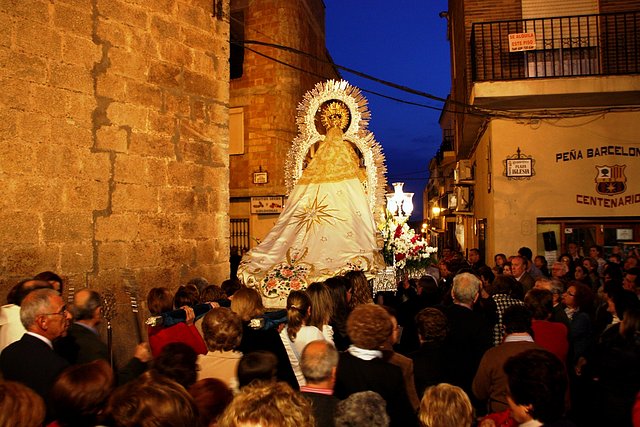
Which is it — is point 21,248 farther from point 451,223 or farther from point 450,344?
point 451,223

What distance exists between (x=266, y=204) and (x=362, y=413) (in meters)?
13.0

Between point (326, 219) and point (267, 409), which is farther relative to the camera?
point (326, 219)

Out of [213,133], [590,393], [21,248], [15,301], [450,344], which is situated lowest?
[590,393]

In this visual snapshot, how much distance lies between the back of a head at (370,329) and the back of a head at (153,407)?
116 centimetres

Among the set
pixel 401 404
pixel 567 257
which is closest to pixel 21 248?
pixel 401 404

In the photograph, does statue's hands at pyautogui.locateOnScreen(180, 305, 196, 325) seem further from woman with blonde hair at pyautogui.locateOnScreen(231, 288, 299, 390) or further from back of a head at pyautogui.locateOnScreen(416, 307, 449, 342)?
back of a head at pyautogui.locateOnScreen(416, 307, 449, 342)

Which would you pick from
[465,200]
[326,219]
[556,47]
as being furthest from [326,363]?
[465,200]

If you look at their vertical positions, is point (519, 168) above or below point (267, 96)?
below

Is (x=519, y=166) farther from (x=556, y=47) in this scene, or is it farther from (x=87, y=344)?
(x=87, y=344)

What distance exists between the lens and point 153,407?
1.81 m

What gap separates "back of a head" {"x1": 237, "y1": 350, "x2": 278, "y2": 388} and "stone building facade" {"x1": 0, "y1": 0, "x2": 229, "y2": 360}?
2.91m

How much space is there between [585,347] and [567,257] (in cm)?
351

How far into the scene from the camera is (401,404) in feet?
9.20

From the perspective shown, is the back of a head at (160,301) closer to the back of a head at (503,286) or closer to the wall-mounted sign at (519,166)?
the back of a head at (503,286)
